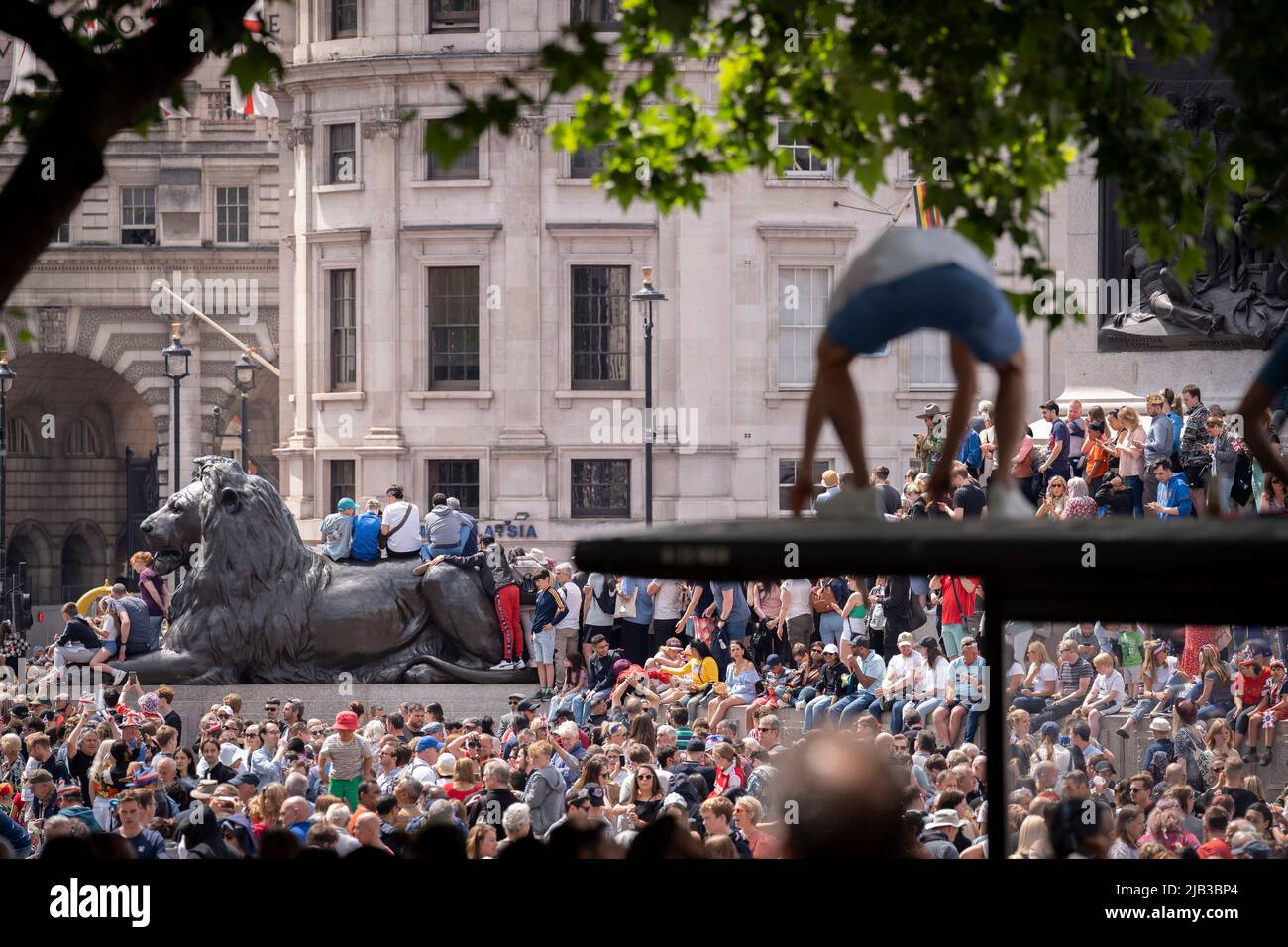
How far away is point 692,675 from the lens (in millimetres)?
21641

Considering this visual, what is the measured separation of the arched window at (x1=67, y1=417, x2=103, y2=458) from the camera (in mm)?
63719

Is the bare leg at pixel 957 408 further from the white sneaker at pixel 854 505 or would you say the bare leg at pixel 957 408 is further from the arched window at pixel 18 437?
the arched window at pixel 18 437

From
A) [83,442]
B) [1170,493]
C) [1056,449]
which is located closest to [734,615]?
[1056,449]

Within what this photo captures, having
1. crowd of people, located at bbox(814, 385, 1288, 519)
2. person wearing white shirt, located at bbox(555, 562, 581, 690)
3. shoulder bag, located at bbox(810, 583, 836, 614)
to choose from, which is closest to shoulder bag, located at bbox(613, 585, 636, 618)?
person wearing white shirt, located at bbox(555, 562, 581, 690)

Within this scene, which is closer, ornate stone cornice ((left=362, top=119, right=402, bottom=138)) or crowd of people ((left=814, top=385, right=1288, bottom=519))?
crowd of people ((left=814, top=385, right=1288, bottom=519))

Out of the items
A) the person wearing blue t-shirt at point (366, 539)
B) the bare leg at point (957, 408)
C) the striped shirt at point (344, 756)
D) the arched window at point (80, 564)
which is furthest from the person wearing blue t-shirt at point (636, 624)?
the arched window at point (80, 564)

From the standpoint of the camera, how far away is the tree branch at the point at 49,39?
6.69m

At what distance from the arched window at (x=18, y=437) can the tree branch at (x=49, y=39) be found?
186 ft

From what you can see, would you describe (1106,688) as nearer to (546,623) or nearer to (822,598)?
(822,598)

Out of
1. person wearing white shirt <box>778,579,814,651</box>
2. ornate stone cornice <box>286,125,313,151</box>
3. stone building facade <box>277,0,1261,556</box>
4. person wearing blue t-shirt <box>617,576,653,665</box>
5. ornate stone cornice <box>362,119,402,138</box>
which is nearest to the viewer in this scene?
person wearing white shirt <box>778,579,814,651</box>

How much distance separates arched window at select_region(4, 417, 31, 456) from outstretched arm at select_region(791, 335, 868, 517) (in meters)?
57.5

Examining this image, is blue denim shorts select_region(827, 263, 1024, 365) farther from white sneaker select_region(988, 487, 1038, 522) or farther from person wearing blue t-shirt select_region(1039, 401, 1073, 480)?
person wearing blue t-shirt select_region(1039, 401, 1073, 480)

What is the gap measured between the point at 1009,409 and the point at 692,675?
15.0 meters
